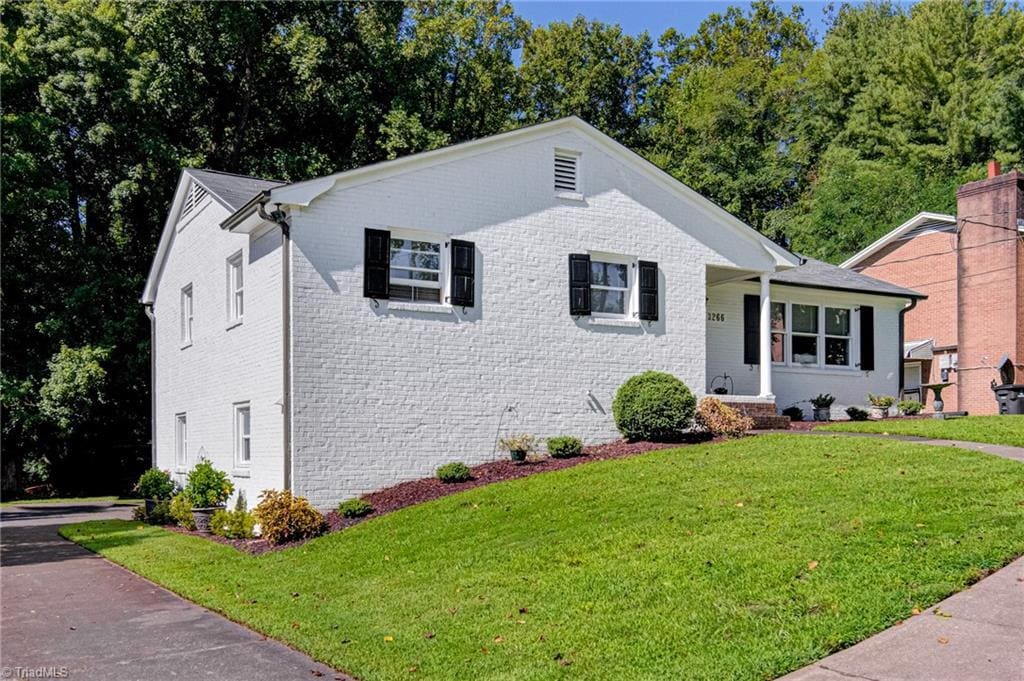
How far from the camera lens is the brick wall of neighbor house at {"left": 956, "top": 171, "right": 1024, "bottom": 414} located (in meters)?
25.6

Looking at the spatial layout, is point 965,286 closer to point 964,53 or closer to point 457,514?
point 964,53

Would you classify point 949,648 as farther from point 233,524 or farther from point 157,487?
point 157,487

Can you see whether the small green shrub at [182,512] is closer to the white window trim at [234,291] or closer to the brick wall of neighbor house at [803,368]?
the white window trim at [234,291]

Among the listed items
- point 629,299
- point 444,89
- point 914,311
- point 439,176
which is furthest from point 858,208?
point 439,176

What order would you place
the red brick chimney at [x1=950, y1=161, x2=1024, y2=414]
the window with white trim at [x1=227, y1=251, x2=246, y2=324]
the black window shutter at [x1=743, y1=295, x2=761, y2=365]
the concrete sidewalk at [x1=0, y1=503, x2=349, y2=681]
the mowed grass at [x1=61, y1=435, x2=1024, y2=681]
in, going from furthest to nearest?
the red brick chimney at [x1=950, y1=161, x2=1024, y2=414], the black window shutter at [x1=743, y1=295, x2=761, y2=365], the window with white trim at [x1=227, y1=251, x2=246, y2=324], the concrete sidewalk at [x1=0, y1=503, x2=349, y2=681], the mowed grass at [x1=61, y1=435, x2=1024, y2=681]

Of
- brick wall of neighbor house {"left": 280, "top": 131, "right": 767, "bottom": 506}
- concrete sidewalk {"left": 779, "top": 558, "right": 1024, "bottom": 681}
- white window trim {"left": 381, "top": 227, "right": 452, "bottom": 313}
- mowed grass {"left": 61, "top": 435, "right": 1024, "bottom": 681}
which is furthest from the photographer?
white window trim {"left": 381, "top": 227, "right": 452, "bottom": 313}

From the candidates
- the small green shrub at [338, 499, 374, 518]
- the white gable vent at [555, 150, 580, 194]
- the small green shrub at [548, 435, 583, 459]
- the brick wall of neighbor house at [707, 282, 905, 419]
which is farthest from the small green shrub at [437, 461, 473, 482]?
the brick wall of neighbor house at [707, 282, 905, 419]

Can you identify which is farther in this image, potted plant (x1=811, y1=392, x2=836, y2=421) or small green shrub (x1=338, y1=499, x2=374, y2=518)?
potted plant (x1=811, y1=392, x2=836, y2=421)

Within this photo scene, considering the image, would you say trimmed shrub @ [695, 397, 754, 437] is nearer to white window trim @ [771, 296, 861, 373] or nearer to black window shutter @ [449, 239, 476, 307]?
white window trim @ [771, 296, 861, 373]

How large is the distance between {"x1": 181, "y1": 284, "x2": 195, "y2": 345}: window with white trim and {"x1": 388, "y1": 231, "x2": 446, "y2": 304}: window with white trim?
6.83 m

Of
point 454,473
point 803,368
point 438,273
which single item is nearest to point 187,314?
point 438,273

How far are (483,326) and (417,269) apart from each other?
1583 millimetres

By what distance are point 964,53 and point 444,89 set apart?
79.3 feet

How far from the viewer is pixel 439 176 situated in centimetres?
1602
